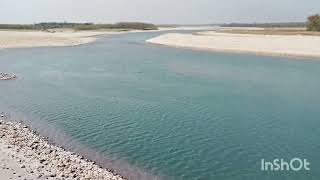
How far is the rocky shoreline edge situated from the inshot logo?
429cm

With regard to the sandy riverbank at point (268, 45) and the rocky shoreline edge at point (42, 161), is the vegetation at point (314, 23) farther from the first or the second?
the rocky shoreline edge at point (42, 161)

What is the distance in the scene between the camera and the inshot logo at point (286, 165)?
12109mm

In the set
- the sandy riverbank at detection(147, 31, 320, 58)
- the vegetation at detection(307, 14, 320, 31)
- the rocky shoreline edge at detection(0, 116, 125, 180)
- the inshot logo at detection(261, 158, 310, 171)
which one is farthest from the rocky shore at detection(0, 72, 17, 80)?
the vegetation at detection(307, 14, 320, 31)

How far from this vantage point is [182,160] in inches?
501

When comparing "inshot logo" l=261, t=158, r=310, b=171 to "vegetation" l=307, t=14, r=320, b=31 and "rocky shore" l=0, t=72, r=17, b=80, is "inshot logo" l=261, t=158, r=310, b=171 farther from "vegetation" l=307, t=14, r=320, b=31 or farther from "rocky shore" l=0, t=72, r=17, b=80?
"vegetation" l=307, t=14, r=320, b=31

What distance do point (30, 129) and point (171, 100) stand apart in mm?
8221

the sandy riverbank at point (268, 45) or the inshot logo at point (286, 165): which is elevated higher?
the sandy riverbank at point (268, 45)

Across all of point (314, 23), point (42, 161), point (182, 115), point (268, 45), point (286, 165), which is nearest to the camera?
point (42, 161)

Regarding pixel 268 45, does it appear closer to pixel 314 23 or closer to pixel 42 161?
pixel 314 23

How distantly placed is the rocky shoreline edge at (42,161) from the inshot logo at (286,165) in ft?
14.1

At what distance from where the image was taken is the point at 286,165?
12414 mm

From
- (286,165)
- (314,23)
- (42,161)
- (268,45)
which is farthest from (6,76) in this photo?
(314,23)

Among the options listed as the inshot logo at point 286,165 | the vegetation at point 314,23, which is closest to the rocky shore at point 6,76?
the inshot logo at point 286,165

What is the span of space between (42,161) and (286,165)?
697 cm
